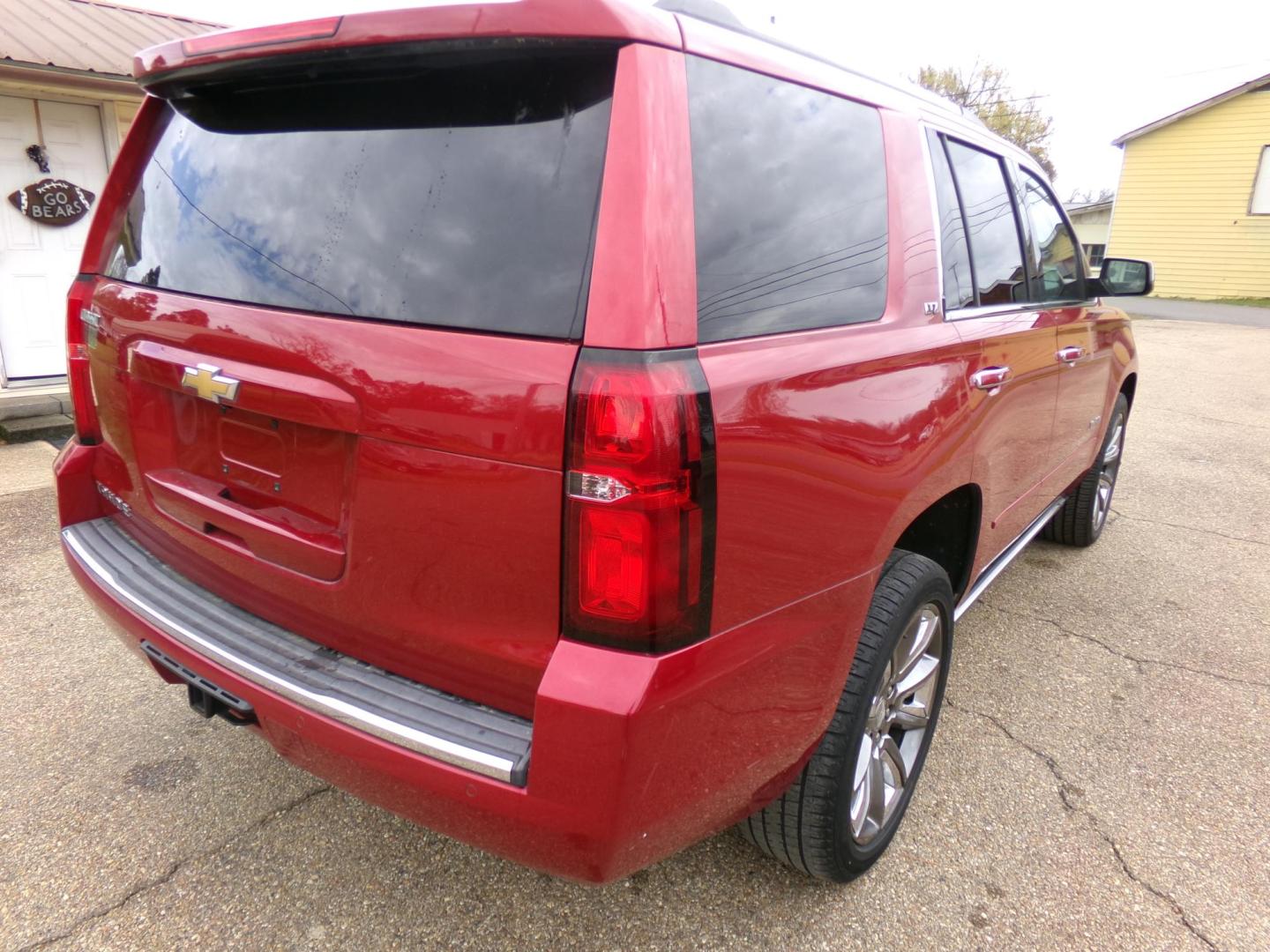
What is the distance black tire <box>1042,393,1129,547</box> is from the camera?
4.37 metres

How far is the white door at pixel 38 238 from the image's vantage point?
6.46 meters

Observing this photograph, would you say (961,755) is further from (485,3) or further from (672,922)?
(485,3)

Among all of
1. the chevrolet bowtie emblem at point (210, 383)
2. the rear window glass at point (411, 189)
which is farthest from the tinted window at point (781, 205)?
the chevrolet bowtie emblem at point (210, 383)

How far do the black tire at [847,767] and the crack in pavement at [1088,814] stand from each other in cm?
71

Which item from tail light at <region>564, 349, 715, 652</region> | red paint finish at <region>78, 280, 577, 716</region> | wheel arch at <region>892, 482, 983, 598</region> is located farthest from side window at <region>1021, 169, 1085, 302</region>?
red paint finish at <region>78, 280, 577, 716</region>

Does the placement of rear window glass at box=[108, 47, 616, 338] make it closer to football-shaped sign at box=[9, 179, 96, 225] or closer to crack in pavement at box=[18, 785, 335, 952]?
crack in pavement at box=[18, 785, 335, 952]

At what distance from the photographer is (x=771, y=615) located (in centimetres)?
158

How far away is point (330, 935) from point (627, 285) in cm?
167

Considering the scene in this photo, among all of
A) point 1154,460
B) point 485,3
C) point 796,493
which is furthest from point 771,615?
point 1154,460

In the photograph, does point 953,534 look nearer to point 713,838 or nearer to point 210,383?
point 713,838

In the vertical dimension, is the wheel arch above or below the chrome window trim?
below

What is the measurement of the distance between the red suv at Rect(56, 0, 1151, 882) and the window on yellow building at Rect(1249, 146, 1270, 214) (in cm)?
2615

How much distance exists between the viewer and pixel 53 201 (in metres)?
6.66

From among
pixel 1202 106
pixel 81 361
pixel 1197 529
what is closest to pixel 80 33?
pixel 81 361
